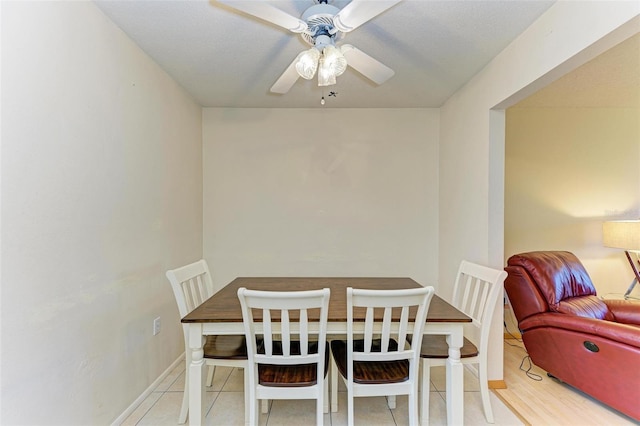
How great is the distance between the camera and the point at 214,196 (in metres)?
3.20

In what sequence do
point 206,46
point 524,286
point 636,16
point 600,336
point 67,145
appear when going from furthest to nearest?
point 524,286
point 206,46
point 600,336
point 67,145
point 636,16

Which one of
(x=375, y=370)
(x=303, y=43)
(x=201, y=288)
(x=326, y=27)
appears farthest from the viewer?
(x=201, y=288)

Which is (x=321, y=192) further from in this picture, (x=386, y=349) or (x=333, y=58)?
(x=386, y=349)

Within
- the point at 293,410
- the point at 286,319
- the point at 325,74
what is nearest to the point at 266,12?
the point at 325,74

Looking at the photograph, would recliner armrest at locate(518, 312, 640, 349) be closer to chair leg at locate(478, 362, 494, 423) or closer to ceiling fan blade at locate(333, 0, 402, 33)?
chair leg at locate(478, 362, 494, 423)

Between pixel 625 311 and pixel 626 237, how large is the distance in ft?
2.44

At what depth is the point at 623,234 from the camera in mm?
2654

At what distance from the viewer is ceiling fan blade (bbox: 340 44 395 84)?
1.56 meters

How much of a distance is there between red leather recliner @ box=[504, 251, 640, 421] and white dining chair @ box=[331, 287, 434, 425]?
1219 mm

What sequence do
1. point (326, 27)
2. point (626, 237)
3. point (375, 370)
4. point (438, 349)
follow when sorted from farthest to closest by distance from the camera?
point (626, 237) < point (438, 349) < point (375, 370) < point (326, 27)

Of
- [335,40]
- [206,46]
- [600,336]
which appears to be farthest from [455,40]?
[600,336]

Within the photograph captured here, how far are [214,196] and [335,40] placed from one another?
2.17 metres

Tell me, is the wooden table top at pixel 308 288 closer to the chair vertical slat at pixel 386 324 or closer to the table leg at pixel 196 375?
the table leg at pixel 196 375

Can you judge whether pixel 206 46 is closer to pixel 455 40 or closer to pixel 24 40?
pixel 24 40
